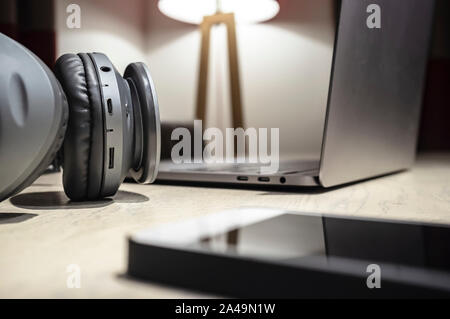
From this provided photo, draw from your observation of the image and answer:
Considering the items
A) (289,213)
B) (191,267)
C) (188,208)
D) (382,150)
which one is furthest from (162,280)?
(382,150)

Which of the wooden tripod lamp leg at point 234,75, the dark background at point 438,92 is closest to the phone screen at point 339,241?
the wooden tripod lamp leg at point 234,75

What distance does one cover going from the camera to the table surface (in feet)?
0.80

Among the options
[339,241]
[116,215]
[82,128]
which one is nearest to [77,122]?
[82,128]

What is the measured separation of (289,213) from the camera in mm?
369

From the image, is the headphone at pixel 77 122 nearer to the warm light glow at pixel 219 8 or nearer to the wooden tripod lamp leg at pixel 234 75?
the warm light glow at pixel 219 8

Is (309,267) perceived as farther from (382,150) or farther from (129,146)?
(382,150)

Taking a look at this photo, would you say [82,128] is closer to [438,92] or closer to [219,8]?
[219,8]

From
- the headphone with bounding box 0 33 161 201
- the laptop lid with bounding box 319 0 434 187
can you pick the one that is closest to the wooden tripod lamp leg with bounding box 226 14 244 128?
the laptop lid with bounding box 319 0 434 187

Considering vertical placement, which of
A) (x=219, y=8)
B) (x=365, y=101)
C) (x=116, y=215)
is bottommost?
(x=116, y=215)

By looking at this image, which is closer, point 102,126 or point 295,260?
point 295,260

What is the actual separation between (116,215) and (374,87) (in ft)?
1.57

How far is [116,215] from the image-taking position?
0.47 metres

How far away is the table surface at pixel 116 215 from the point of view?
243 millimetres

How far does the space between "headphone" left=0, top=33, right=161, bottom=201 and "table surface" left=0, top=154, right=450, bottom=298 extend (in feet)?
0.13
